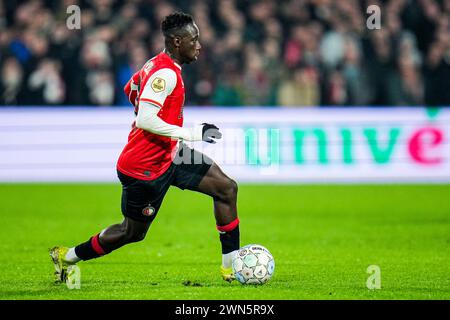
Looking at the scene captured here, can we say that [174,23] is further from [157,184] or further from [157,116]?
[157,184]

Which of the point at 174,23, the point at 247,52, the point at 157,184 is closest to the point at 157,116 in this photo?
the point at 157,184

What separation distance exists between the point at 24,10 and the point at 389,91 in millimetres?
6893

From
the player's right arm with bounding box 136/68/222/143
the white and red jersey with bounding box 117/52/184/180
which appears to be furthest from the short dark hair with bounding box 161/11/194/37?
the player's right arm with bounding box 136/68/222/143

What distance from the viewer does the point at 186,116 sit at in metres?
17.3

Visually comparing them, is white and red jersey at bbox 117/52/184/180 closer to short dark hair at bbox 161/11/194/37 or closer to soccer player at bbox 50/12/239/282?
soccer player at bbox 50/12/239/282

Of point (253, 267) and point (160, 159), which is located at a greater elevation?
point (160, 159)

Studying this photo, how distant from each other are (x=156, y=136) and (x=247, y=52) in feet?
33.4

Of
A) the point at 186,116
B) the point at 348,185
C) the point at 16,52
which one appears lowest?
the point at 348,185

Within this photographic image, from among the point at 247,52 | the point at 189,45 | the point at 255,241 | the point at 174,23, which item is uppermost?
the point at 174,23

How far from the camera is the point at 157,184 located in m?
7.92

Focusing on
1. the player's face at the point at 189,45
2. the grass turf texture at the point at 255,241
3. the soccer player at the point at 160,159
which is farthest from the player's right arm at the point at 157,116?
the grass turf texture at the point at 255,241
